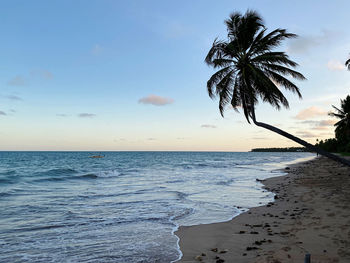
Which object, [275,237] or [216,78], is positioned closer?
[275,237]

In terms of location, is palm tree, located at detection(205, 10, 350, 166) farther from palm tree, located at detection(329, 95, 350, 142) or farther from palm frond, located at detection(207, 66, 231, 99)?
palm tree, located at detection(329, 95, 350, 142)

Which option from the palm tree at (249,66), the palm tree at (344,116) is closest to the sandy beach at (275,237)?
the palm tree at (249,66)

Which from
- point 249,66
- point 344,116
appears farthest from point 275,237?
point 344,116

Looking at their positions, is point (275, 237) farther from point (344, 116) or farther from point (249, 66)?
point (344, 116)

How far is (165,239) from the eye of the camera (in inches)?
317

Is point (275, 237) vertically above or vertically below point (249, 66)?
below

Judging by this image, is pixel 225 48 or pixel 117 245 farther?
pixel 225 48

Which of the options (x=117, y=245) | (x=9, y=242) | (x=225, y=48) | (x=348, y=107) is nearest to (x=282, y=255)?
(x=117, y=245)

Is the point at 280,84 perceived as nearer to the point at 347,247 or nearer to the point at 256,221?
the point at 256,221

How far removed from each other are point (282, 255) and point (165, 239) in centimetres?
351

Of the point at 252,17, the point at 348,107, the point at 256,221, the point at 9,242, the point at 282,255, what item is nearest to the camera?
the point at 282,255

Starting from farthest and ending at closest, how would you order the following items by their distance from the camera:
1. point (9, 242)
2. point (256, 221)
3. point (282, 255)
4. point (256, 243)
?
point (256, 221), point (9, 242), point (256, 243), point (282, 255)

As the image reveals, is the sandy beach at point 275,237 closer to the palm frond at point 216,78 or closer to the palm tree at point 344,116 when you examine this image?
the palm frond at point 216,78

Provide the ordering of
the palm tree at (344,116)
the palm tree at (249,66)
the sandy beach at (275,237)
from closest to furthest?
1. the sandy beach at (275,237)
2. the palm tree at (249,66)
3. the palm tree at (344,116)
